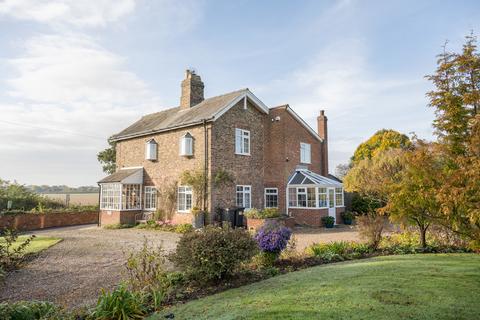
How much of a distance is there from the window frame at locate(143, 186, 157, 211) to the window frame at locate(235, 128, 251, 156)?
625 cm

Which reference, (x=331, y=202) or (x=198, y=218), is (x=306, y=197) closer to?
(x=331, y=202)

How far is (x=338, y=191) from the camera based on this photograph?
22.9 metres

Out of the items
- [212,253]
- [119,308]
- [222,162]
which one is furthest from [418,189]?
[222,162]

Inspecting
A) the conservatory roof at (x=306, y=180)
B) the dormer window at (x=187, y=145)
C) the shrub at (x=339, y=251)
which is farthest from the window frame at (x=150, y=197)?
the shrub at (x=339, y=251)

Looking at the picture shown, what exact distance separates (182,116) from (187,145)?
11.1ft

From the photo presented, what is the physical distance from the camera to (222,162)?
1909cm

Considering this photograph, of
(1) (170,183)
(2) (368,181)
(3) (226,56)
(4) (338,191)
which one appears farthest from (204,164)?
(2) (368,181)

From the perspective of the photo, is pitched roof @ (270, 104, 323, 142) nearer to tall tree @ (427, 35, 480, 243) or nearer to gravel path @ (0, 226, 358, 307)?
gravel path @ (0, 226, 358, 307)

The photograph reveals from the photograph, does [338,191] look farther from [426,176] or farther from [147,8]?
[147,8]

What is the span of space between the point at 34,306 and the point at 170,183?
15.2 m

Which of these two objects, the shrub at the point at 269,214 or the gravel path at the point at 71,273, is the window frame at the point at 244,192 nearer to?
the shrub at the point at 269,214

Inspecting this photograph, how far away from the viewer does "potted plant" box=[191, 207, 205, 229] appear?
1772cm

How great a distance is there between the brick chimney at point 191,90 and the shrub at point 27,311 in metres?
18.9

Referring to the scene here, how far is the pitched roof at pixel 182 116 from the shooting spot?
19438 millimetres
